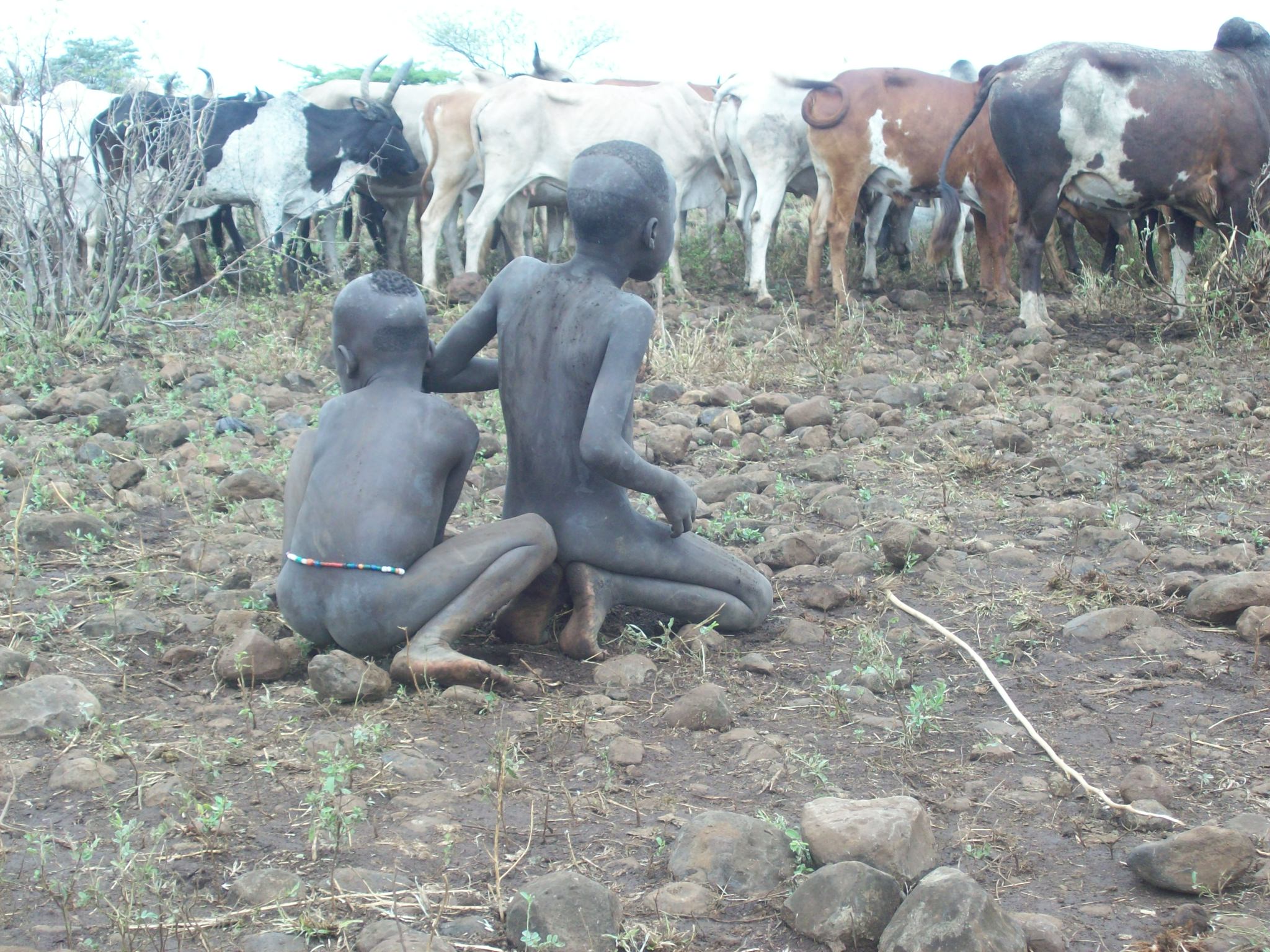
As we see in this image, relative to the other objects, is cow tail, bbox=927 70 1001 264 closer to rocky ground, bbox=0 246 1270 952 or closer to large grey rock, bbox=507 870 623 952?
rocky ground, bbox=0 246 1270 952

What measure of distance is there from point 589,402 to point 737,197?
387 inches

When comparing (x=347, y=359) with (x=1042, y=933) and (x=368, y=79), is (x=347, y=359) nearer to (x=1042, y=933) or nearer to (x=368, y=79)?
(x=1042, y=933)

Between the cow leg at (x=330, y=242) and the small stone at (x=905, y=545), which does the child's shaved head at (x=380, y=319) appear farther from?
the cow leg at (x=330, y=242)

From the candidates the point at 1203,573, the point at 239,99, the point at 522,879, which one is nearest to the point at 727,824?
the point at 522,879

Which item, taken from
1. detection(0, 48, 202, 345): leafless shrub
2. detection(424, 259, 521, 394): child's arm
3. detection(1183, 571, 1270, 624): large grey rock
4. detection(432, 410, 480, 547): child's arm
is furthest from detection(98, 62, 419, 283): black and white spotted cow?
detection(1183, 571, 1270, 624): large grey rock

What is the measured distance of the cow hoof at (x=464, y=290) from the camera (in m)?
9.46

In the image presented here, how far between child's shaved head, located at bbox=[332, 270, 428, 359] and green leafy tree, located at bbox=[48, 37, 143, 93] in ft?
19.4

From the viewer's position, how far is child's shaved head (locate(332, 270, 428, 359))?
344cm

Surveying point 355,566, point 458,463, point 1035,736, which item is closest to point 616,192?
point 458,463

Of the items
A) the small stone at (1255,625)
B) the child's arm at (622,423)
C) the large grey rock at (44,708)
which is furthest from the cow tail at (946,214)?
the large grey rock at (44,708)

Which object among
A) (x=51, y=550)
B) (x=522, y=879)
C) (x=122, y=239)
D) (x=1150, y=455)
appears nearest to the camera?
(x=522, y=879)

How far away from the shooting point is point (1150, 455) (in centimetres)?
546

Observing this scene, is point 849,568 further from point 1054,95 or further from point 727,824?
point 1054,95

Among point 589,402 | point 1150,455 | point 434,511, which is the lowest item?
point 1150,455
